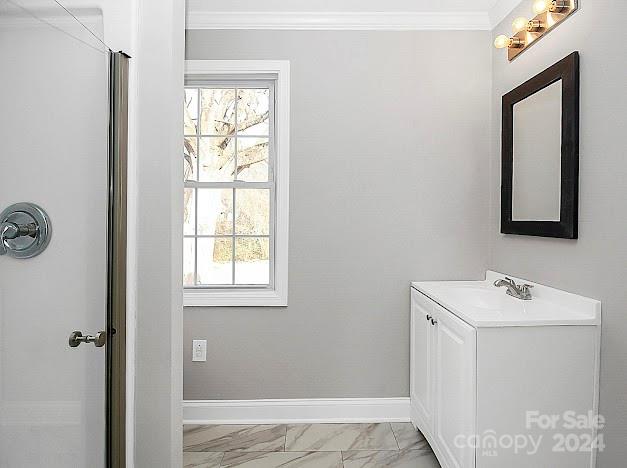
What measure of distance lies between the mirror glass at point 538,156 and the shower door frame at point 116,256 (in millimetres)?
1782

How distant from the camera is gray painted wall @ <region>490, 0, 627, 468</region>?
2.00m

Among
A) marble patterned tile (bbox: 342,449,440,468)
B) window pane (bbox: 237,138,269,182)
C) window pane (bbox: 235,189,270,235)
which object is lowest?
marble patterned tile (bbox: 342,449,440,468)

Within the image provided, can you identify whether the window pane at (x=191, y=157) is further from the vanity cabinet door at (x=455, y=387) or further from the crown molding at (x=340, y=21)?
the vanity cabinet door at (x=455, y=387)

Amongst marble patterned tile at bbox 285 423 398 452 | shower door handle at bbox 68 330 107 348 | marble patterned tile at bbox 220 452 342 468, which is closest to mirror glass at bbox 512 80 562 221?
marble patterned tile at bbox 285 423 398 452

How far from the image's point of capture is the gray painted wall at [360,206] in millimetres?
3303

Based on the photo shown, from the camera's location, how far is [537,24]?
2.61 meters

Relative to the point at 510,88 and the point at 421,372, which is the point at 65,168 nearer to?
the point at 421,372

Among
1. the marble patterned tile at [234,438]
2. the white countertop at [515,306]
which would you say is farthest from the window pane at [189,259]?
the white countertop at [515,306]

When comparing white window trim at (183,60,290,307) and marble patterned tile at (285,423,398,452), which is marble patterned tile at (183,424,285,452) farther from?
white window trim at (183,60,290,307)

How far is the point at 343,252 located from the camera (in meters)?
3.33

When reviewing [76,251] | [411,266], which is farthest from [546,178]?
[76,251]

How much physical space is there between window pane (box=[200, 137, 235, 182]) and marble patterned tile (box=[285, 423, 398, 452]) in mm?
1548

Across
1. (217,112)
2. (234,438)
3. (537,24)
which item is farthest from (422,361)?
(217,112)

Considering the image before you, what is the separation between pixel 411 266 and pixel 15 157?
2420 mm
